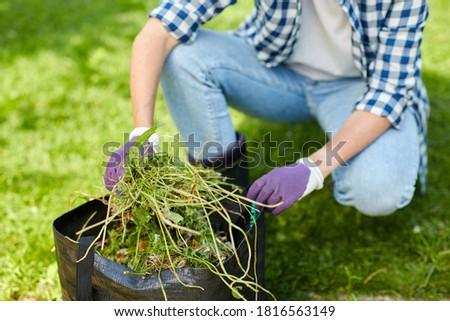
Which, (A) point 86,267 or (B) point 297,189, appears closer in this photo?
(A) point 86,267

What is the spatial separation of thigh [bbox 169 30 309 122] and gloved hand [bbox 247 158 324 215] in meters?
0.39

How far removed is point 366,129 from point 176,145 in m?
0.51

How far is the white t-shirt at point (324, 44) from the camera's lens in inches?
68.2

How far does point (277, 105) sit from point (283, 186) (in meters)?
0.50

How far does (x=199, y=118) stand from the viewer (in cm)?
178

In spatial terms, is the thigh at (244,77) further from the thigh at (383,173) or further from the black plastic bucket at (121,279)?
the black plastic bucket at (121,279)

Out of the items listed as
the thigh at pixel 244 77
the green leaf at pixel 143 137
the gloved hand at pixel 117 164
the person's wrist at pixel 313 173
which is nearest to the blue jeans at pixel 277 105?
the thigh at pixel 244 77

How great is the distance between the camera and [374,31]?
5.42 ft

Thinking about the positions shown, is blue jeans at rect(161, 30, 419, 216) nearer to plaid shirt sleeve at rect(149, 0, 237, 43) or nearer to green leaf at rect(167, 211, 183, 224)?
plaid shirt sleeve at rect(149, 0, 237, 43)

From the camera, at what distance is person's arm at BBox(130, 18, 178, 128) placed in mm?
1605

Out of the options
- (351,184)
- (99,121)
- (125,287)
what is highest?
(125,287)

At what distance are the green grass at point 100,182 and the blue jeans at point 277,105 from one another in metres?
0.22

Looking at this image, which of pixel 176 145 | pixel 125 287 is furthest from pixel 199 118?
pixel 125 287
